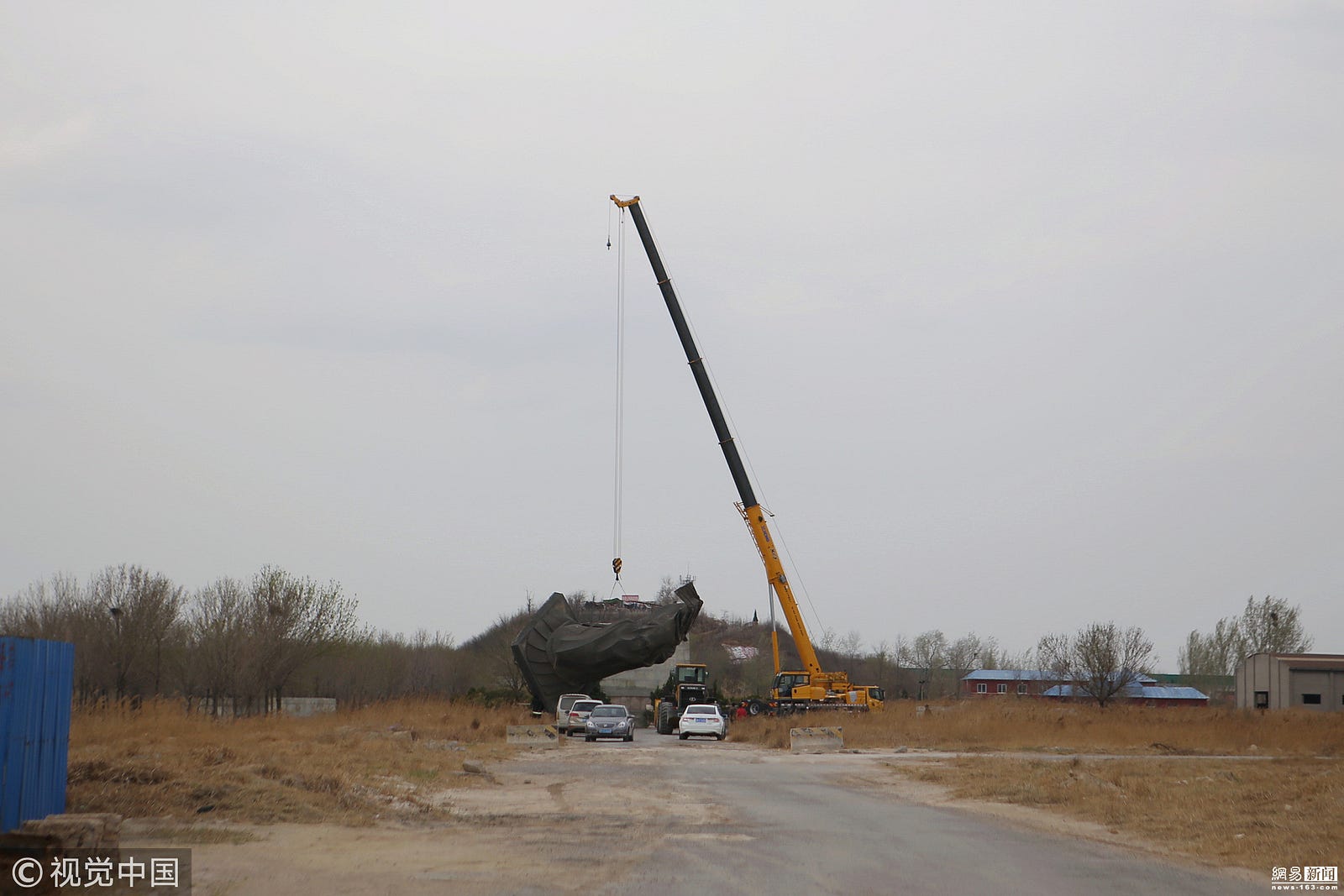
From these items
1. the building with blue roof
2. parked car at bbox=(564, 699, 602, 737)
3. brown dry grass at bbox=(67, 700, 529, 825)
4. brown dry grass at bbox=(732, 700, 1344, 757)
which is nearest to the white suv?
parked car at bbox=(564, 699, 602, 737)

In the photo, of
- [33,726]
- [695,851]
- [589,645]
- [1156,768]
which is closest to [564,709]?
[589,645]

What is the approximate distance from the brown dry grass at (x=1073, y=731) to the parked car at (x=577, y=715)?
602cm

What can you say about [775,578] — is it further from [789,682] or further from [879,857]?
[879,857]

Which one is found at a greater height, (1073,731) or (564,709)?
(1073,731)

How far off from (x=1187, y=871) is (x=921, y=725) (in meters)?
32.7

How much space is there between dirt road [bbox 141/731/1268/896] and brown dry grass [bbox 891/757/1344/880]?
103cm

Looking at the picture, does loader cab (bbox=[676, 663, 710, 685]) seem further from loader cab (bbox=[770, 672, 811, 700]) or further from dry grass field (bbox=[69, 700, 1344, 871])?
dry grass field (bbox=[69, 700, 1344, 871])

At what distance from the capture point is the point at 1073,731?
43.0 metres

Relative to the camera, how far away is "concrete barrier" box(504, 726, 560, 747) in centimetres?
3950

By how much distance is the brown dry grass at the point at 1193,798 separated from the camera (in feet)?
47.1

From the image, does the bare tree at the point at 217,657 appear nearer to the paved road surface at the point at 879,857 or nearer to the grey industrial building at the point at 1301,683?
the paved road surface at the point at 879,857

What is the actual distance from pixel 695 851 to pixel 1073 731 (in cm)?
3357

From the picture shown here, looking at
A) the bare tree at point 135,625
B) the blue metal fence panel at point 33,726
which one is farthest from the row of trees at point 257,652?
the blue metal fence panel at point 33,726

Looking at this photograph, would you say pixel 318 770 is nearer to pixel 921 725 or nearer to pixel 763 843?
pixel 763 843
